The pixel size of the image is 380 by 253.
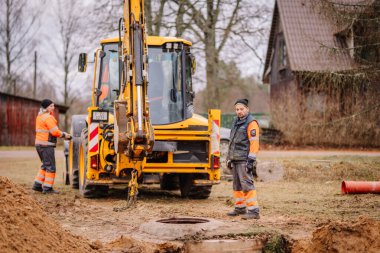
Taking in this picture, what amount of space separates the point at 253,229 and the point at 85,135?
5.31 m

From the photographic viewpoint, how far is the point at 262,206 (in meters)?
10.3

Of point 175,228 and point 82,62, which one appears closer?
point 175,228

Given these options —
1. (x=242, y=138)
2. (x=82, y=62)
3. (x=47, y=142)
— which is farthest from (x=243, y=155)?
(x=47, y=142)

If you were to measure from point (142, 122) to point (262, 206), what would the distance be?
2.60 meters

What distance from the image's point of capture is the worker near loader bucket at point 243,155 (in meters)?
8.95

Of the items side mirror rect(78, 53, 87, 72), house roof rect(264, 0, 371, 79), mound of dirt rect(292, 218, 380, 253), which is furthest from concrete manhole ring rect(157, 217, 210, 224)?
house roof rect(264, 0, 371, 79)

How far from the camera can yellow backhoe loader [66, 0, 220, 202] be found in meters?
9.86

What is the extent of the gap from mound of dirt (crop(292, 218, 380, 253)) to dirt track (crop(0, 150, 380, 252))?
238 mm

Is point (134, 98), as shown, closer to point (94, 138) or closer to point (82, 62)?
point (94, 138)

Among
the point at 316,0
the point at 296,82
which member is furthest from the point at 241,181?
the point at 296,82

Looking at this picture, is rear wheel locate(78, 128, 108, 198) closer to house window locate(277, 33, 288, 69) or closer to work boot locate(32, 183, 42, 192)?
work boot locate(32, 183, 42, 192)

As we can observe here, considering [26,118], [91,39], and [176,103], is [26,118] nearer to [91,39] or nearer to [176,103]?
[91,39]

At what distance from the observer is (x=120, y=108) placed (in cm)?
998

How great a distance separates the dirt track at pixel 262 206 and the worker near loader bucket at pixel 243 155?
0.39 m
